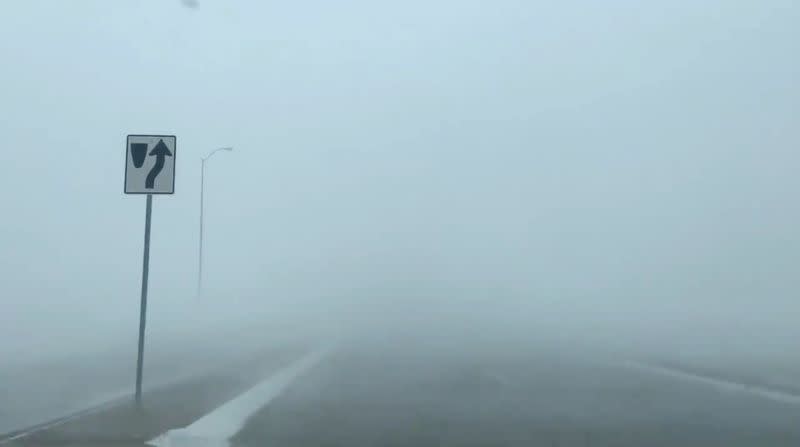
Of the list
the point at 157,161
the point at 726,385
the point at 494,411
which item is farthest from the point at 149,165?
the point at 726,385

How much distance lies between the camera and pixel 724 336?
40500 millimetres

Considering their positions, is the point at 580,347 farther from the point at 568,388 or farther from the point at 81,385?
the point at 81,385

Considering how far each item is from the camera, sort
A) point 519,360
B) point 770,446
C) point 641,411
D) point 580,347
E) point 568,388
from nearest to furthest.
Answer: point 770,446, point 641,411, point 568,388, point 519,360, point 580,347

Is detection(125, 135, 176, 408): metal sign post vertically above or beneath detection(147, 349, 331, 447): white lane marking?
above

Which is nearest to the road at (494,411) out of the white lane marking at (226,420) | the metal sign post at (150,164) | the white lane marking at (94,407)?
the white lane marking at (226,420)

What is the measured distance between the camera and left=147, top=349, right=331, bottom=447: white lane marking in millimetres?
12273

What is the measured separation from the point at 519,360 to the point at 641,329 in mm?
20270

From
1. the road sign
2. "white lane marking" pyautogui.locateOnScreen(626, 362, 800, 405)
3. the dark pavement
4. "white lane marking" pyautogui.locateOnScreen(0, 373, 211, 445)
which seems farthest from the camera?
"white lane marking" pyautogui.locateOnScreen(626, 362, 800, 405)

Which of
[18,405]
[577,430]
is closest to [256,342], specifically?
[18,405]

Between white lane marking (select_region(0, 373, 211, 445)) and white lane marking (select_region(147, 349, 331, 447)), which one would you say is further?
white lane marking (select_region(0, 373, 211, 445))

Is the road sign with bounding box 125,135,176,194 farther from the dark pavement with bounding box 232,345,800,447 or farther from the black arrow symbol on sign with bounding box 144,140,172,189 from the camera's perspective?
the dark pavement with bounding box 232,345,800,447

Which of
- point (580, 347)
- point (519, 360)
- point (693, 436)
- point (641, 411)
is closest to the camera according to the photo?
point (693, 436)

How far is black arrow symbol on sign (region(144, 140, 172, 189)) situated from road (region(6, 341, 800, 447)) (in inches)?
123

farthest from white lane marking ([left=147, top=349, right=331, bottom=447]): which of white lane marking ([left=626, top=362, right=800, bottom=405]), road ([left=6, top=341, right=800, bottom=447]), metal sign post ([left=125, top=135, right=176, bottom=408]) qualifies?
white lane marking ([left=626, top=362, right=800, bottom=405])
